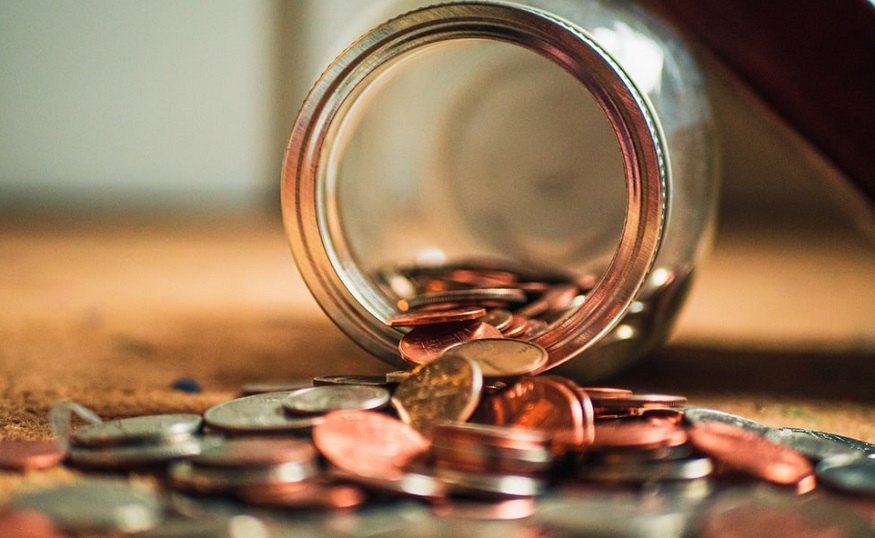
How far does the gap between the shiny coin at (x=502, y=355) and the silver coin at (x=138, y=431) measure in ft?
0.73

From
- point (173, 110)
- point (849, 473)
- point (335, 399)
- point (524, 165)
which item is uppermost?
point (173, 110)

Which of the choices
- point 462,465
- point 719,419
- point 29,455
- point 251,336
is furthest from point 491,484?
point 251,336

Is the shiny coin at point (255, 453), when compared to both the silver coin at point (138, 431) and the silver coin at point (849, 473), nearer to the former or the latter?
the silver coin at point (138, 431)

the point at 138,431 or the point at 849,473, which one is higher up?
the point at 138,431

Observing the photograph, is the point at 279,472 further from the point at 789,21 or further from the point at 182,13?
the point at 182,13

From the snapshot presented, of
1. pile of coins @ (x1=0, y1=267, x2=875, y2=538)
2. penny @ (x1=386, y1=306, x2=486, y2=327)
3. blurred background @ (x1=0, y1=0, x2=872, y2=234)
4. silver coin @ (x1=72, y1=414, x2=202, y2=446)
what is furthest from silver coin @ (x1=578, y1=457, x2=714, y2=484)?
blurred background @ (x1=0, y1=0, x2=872, y2=234)

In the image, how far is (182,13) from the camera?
3.43 m

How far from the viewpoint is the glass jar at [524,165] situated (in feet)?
2.56

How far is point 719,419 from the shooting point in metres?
0.73

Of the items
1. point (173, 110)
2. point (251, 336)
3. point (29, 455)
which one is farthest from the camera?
point (173, 110)

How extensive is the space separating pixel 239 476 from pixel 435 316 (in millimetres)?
266

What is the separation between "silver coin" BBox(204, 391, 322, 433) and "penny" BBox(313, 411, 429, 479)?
1.2 inches

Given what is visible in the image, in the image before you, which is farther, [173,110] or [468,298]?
[173,110]

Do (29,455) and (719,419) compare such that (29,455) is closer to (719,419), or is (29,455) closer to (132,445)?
(132,445)
